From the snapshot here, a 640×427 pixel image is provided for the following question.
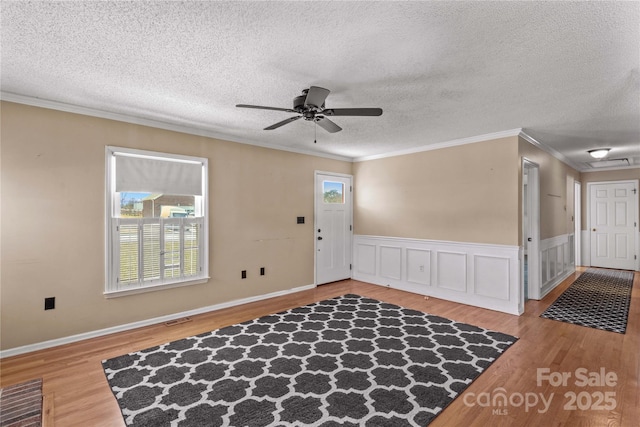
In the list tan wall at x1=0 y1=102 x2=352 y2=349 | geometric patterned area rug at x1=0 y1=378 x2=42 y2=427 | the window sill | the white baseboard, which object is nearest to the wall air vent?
the white baseboard

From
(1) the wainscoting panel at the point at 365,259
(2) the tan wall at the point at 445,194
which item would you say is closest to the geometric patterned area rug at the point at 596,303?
(2) the tan wall at the point at 445,194

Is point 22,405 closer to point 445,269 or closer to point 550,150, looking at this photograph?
point 445,269

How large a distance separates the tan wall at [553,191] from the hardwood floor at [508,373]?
1.70 m

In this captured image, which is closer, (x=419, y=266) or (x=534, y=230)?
(x=534, y=230)

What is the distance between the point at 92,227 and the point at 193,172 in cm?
133

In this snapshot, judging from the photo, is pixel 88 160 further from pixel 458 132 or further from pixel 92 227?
pixel 458 132

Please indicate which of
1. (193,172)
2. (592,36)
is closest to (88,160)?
(193,172)

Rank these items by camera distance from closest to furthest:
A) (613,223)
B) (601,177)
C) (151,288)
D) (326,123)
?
(326,123) → (151,288) → (613,223) → (601,177)

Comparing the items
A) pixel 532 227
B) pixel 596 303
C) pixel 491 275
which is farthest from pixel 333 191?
pixel 596 303

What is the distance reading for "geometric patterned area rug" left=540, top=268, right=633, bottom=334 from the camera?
3869 mm

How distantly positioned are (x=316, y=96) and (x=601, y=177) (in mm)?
8310

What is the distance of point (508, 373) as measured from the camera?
106 inches

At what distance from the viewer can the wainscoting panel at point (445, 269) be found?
4.29 m

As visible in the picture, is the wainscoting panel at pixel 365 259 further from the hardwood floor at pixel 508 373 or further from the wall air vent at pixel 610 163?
the wall air vent at pixel 610 163
